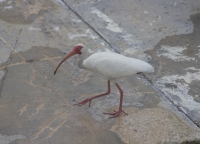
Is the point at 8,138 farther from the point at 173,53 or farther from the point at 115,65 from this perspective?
the point at 173,53

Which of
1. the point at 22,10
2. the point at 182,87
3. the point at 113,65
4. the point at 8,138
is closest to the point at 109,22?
the point at 22,10

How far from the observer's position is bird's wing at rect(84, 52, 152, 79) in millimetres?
→ 4605

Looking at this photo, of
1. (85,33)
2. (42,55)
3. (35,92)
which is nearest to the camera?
(35,92)

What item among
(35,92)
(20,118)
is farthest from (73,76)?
(20,118)

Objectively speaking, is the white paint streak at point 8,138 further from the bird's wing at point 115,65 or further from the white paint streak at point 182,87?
the white paint streak at point 182,87

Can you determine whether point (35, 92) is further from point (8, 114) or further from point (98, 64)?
point (98, 64)

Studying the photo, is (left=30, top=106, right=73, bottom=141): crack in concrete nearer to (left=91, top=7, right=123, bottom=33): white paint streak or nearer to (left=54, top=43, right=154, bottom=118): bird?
(left=54, top=43, right=154, bottom=118): bird

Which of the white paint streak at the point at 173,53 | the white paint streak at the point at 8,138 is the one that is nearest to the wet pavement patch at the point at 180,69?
the white paint streak at the point at 173,53

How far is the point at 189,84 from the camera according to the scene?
5.35m

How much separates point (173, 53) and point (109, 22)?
129cm

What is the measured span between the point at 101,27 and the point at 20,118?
2443 mm

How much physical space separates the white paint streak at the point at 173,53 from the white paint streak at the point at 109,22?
815 mm

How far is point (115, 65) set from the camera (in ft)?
15.3

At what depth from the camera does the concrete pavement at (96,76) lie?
4559 mm
